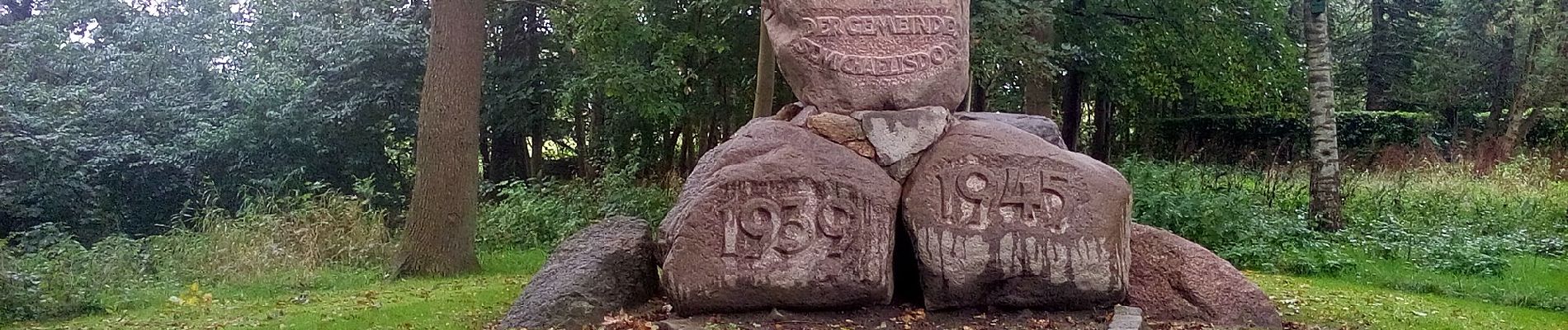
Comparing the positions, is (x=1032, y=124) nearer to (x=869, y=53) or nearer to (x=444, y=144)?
(x=869, y=53)

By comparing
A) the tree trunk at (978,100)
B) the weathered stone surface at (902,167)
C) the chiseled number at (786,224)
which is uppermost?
the tree trunk at (978,100)

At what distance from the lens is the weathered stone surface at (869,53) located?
7055 millimetres

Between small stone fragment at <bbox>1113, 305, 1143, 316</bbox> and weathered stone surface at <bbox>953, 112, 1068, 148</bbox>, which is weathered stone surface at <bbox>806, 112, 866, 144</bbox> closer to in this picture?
weathered stone surface at <bbox>953, 112, 1068, 148</bbox>

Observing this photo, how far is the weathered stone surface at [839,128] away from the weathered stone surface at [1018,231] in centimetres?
52

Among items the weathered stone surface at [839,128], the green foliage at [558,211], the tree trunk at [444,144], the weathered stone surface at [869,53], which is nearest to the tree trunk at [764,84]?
the green foliage at [558,211]

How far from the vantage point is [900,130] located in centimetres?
693

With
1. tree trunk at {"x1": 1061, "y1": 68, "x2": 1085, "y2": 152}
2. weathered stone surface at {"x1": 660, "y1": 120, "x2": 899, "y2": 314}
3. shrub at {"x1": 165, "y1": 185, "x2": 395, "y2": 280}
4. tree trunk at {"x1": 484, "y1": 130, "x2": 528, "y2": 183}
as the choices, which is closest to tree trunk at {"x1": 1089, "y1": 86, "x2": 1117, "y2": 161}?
tree trunk at {"x1": 1061, "y1": 68, "x2": 1085, "y2": 152}

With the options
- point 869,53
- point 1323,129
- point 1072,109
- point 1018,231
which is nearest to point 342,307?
point 869,53

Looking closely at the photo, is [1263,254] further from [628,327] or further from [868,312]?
[628,327]

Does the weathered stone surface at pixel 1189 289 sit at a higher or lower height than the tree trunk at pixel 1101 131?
lower

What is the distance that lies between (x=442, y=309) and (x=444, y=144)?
2.38 m

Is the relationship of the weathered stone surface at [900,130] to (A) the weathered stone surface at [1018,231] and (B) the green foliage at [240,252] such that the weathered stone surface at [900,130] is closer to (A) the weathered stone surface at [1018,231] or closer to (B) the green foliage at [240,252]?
(A) the weathered stone surface at [1018,231]

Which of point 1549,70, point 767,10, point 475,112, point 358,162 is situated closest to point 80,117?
point 358,162

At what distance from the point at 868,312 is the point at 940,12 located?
1754 millimetres
